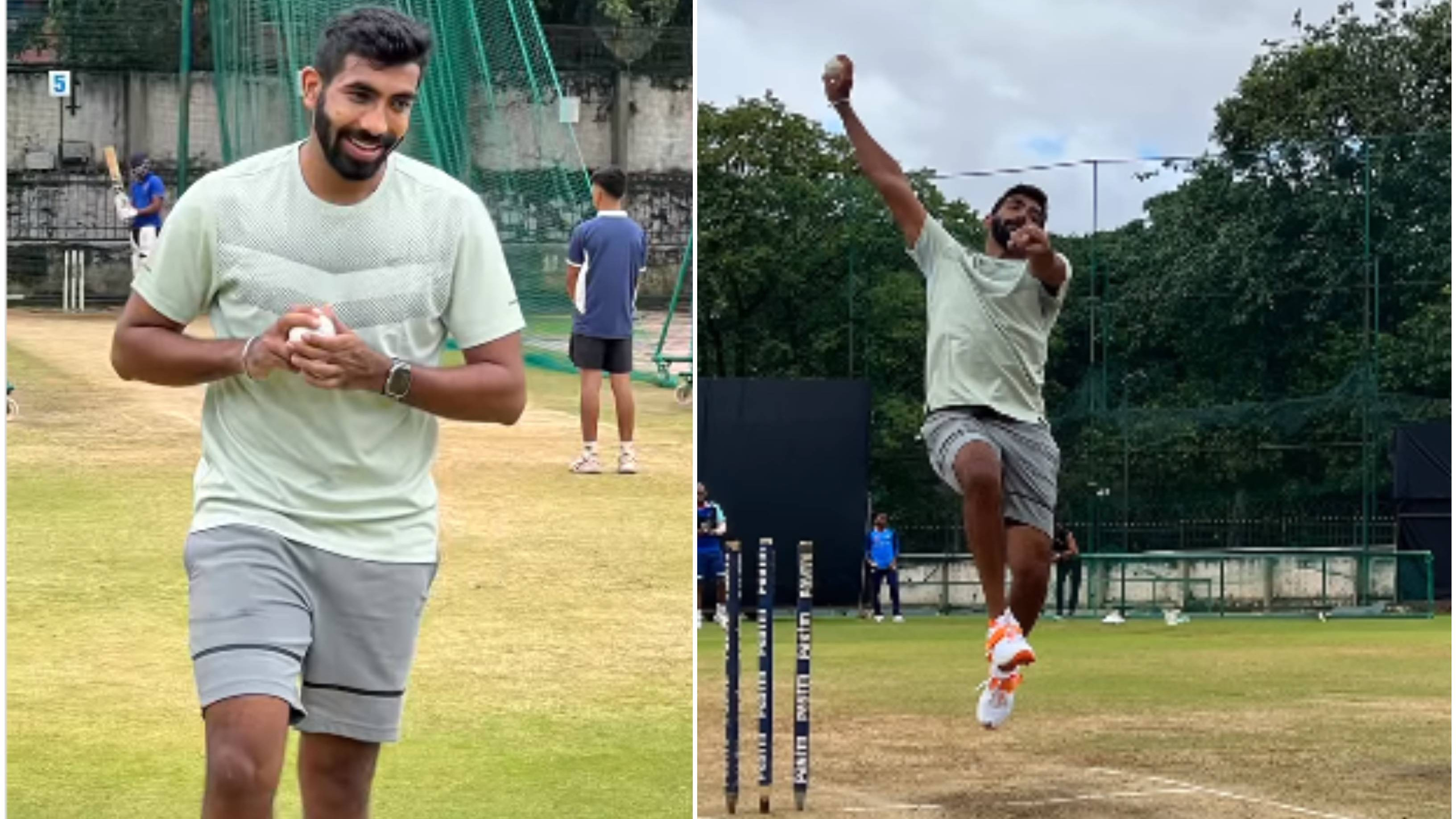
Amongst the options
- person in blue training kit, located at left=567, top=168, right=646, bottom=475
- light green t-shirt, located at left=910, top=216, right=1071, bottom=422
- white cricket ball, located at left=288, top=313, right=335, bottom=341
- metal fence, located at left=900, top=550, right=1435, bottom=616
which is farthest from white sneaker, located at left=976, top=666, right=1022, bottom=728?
metal fence, located at left=900, top=550, right=1435, bottom=616

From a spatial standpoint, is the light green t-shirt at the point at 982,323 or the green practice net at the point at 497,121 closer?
the light green t-shirt at the point at 982,323

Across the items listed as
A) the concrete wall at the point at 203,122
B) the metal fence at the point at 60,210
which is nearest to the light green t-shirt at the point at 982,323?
the concrete wall at the point at 203,122

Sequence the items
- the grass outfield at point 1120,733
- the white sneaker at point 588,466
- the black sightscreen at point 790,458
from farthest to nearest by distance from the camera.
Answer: the black sightscreen at point 790,458 → the white sneaker at point 588,466 → the grass outfield at point 1120,733

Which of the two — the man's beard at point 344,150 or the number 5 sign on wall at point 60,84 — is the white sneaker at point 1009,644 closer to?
the man's beard at point 344,150

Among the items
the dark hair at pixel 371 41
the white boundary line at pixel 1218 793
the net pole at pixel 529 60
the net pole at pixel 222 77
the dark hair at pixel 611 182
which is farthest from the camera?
the net pole at pixel 529 60

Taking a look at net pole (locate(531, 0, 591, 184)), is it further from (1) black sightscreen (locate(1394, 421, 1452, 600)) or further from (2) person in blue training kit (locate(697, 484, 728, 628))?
(1) black sightscreen (locate(1394, 421, 1452, 600))

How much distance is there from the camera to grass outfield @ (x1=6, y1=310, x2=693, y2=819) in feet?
27.2

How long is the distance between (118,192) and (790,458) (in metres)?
13.5

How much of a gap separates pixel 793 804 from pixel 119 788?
2.20 m

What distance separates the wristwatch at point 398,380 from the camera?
3957 mm

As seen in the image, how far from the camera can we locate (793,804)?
831 centimetres

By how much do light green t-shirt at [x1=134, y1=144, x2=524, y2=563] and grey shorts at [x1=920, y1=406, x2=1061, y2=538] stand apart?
2.88 metres

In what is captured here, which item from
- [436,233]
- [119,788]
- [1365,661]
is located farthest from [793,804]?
[1365,661]

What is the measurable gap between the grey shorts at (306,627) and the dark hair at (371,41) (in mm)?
800
